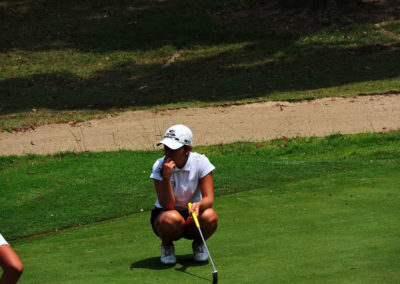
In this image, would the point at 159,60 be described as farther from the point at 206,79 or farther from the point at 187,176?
the point at 187,176

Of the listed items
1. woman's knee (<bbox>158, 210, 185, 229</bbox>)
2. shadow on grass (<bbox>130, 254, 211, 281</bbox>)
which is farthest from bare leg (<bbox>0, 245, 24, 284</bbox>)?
woman's knee (<bbox>158, 210, 185, 229</bbox>)

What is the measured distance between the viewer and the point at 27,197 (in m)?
10.1

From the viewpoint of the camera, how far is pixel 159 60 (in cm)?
2391

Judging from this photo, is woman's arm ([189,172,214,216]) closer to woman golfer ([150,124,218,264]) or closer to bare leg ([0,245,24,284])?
woman golfer ([150,124,218,264])

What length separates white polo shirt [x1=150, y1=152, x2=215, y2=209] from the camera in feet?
19.6

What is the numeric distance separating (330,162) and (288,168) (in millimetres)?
698

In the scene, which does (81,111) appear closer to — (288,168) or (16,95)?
(16,95)

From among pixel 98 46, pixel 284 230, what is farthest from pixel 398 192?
pixel 98 46

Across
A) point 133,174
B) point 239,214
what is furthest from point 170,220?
point 133,174

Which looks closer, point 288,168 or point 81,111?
point 288,168

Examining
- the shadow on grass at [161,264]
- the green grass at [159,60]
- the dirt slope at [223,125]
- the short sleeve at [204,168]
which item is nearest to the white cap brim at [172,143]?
the short sleeve at [204,168]

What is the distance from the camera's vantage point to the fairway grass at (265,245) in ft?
17.7

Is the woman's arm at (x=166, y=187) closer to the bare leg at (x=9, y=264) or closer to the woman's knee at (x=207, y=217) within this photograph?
the woman's knee at (x=207, y=217)

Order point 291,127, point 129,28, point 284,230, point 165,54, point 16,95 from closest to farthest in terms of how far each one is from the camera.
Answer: point 284,230 < point 291,127 < point 16,95 < point 165,54 < point 129,28
